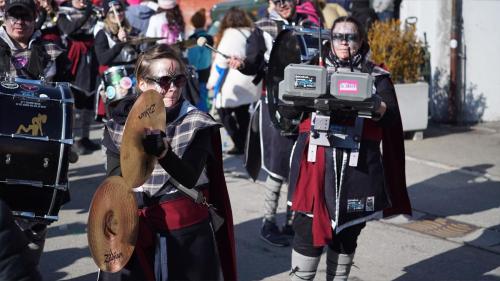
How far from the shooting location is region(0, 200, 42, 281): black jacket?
2854 mm

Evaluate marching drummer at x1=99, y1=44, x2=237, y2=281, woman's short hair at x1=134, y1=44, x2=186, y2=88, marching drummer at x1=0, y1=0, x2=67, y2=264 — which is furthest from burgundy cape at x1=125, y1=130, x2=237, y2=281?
marching drummer at x1=0, y1=0, x2=67, y2=264

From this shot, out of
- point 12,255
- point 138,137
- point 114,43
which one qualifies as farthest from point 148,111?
point 114,43

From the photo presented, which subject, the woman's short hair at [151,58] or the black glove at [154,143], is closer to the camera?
the black glove at [154,143]

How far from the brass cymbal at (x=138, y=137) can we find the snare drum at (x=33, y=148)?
1.52 m

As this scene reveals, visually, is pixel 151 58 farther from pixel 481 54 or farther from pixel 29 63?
pixel 481 54

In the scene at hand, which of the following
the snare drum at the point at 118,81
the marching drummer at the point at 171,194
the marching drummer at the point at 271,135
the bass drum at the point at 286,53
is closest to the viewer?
the marching drummer at the point at 171,194

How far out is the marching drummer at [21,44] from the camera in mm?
5883

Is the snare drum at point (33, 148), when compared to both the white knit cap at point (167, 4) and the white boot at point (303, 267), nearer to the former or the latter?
the white boot at point (303, 267)

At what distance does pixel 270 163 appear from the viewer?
21.3 feet

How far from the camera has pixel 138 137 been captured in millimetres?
3432

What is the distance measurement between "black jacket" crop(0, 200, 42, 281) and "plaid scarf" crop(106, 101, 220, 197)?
0.93m

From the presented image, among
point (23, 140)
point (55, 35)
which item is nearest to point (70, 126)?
point (23, 140)

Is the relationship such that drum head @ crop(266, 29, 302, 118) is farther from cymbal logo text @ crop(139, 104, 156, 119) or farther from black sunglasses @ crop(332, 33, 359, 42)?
cymbal logo text @ crop(139, 104, 156, 119)

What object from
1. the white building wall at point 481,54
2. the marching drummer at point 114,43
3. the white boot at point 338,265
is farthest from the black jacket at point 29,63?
the white building wall at point 481,54
